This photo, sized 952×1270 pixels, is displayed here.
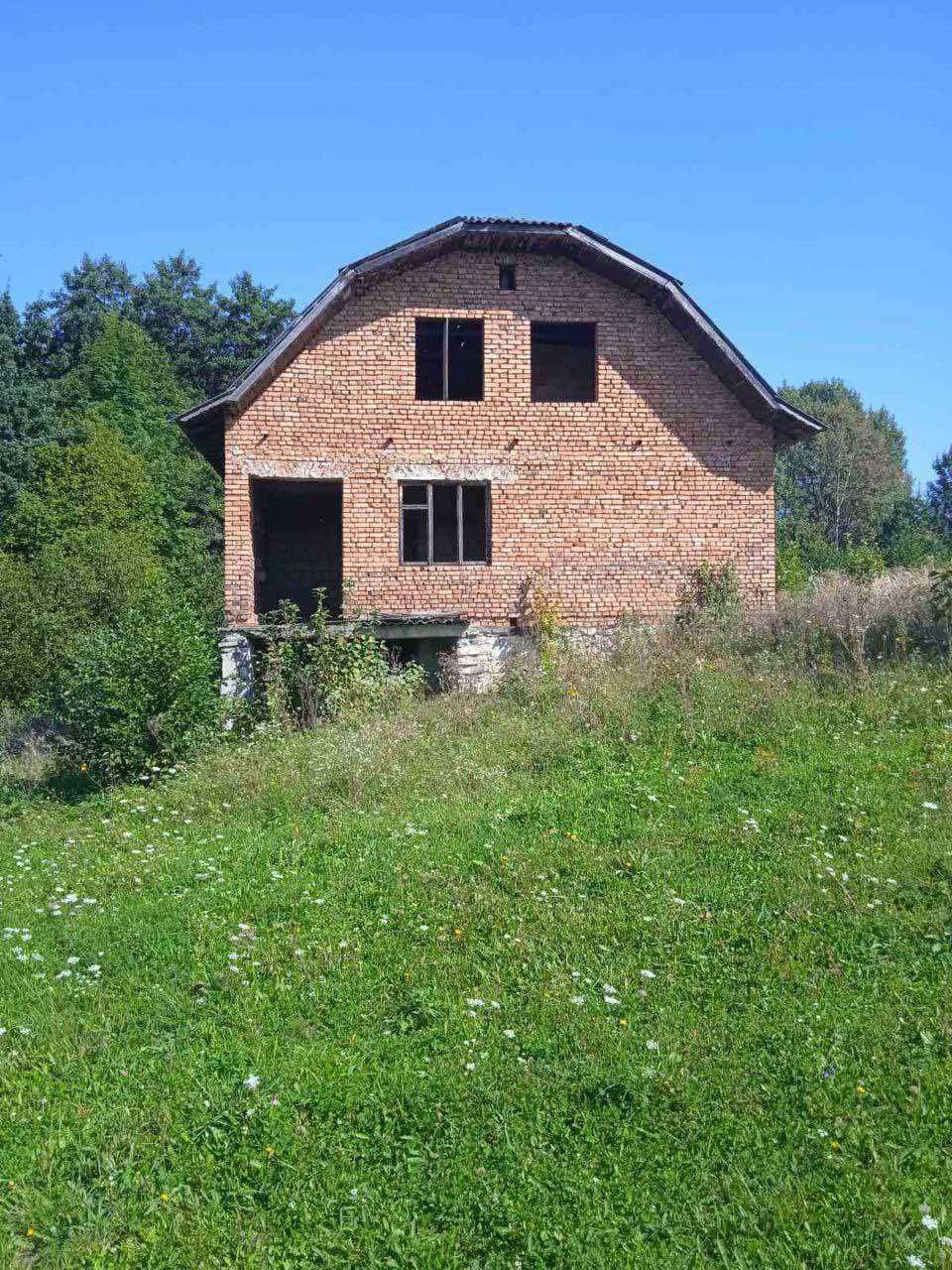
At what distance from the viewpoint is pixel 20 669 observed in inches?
834

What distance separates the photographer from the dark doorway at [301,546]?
18359 millimetres

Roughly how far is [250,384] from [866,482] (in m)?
48.1

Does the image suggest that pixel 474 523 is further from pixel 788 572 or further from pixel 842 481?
pixel 842 481

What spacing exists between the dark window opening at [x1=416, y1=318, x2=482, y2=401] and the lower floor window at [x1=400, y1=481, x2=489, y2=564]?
1.79 meters

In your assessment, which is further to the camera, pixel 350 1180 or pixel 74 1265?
pixel 350 1180

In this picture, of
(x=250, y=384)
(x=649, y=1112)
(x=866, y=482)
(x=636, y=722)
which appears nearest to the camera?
(x=649, y=1112)

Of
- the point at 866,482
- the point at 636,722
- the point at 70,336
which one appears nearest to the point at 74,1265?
the point at 636,722

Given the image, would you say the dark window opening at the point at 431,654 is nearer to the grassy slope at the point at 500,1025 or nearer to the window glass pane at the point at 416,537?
the window glass pane at the point at 416,537

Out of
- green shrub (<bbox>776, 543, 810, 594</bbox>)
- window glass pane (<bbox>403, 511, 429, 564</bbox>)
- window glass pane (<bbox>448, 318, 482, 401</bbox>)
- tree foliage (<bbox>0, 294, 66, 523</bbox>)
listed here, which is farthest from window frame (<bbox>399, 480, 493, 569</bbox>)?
tree foliage (<bbox>0, 294, 66, 523</bbox>)

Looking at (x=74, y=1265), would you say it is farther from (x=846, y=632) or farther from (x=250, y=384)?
(x=250, y=384)

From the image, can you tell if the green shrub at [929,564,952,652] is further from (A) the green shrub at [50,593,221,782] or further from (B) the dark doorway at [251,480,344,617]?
(B) the dark doorway at [251,480,344,617]

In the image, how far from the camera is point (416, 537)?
59.4 feet

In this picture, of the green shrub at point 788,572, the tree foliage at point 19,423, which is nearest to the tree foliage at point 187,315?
the tree foliage at point 19,423

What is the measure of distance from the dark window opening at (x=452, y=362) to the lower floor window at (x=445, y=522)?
5.86ft
